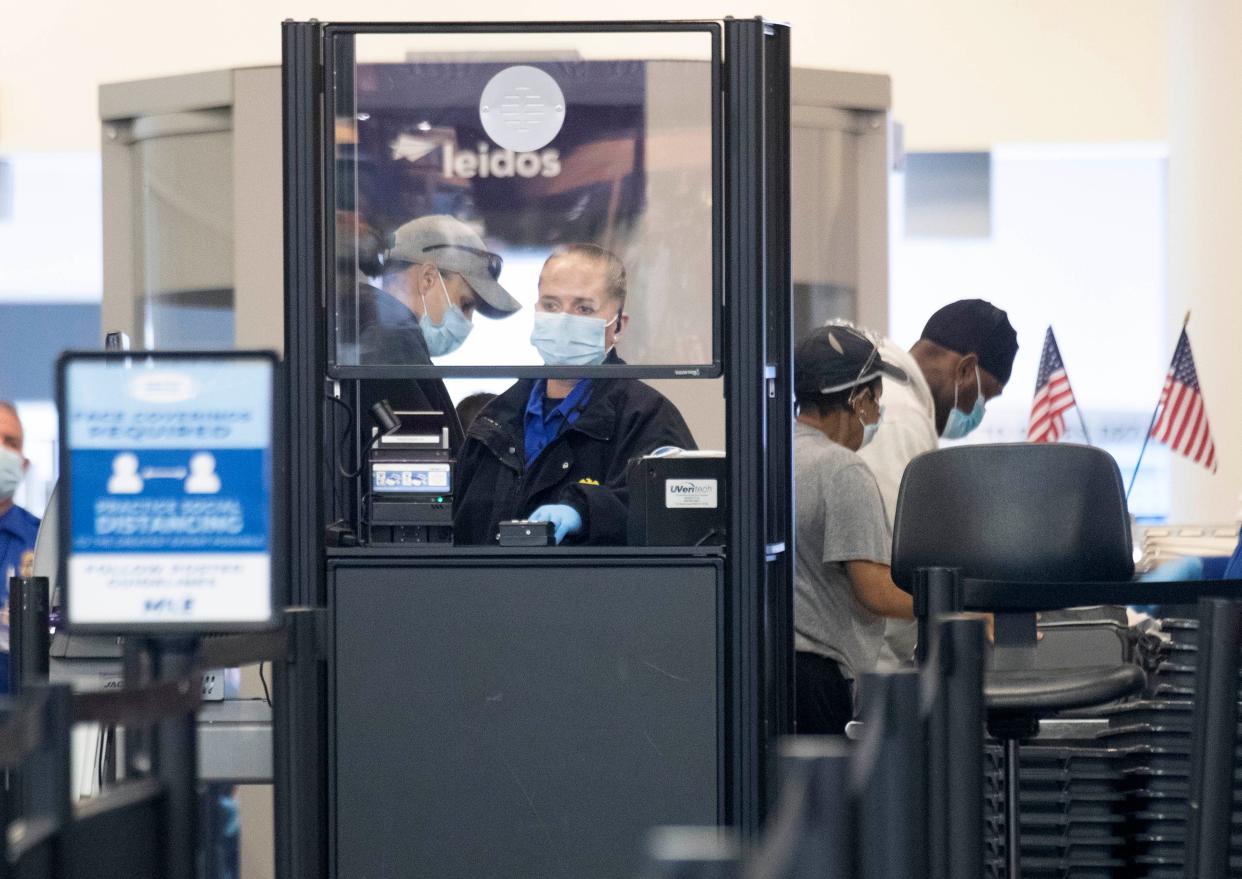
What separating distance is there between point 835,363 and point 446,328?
109cm

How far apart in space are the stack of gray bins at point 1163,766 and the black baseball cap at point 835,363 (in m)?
0.87

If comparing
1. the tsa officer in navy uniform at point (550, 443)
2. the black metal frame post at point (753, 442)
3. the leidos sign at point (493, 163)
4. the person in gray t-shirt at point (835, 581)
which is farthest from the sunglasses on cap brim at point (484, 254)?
the person in gray t-shirt at point (835, 581)

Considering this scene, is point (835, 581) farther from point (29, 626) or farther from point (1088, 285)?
point (1088, 285)

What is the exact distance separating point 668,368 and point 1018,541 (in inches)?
33.1

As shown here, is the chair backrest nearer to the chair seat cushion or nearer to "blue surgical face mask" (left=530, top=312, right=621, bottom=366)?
the chair seat cushion

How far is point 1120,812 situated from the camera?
11.1 ft

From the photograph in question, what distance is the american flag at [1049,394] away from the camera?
665 centimetres

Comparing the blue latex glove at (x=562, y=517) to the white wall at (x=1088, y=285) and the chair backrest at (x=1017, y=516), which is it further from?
the white wall at (x=1088, y=285)

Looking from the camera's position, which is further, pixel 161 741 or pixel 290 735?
pixel 290 735

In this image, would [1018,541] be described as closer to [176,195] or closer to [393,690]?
[393,690]

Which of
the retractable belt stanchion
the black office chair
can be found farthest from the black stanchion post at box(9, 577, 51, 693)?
the black office chair

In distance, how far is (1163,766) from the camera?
335cm

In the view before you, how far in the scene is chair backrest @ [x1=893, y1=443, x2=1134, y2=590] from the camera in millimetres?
3305

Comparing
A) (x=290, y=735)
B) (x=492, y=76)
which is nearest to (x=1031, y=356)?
(x=492, y=76)
